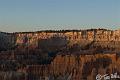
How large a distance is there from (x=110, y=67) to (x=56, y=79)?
17.0 ft

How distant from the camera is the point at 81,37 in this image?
80.9 m

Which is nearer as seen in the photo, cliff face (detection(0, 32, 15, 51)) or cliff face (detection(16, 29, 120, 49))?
cliff face (detection(16, 29, 120, 49))

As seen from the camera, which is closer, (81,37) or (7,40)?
(81,37)

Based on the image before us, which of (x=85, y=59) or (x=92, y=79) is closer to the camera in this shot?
(x=92, y=79)

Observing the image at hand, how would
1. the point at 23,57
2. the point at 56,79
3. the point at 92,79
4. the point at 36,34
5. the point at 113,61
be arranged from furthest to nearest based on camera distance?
1. the point at 36,34
2. the point at 23,57
3. the point at 113,61
4. the point at 56,79
5. the point at 92,79

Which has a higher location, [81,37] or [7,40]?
[81,37]

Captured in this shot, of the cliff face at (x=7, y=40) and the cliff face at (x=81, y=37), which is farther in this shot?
the cliff face at (x=7, y=40)

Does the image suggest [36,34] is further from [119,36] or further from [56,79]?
[56,79]

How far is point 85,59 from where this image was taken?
4744 centimetres

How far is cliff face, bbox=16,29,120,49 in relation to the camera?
75.4 metres

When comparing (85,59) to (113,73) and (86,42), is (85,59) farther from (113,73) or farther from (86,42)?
(86,42)

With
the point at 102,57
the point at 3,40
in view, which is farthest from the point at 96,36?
the point at 102,57

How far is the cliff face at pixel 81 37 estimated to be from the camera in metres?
75.4

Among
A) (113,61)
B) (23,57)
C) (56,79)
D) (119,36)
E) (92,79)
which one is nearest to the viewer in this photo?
(92,79)
